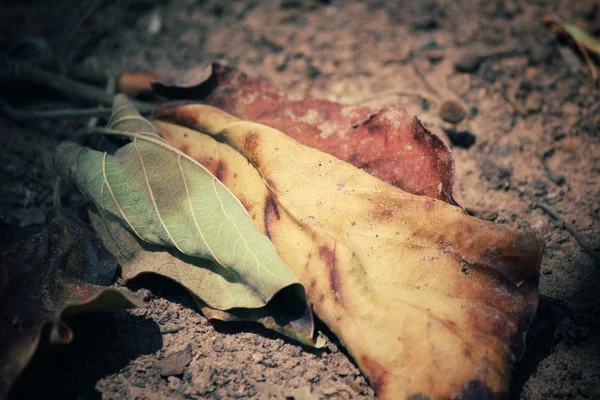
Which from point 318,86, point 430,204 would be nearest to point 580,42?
point 318,86

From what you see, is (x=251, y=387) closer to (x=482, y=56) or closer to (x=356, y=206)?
(x=356, y=206)

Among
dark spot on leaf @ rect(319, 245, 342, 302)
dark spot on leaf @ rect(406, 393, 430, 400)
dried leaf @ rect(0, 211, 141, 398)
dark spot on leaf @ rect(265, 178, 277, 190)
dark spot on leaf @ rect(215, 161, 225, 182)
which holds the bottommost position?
dark spot on leaf @ rect(406, 393, 430, 400)

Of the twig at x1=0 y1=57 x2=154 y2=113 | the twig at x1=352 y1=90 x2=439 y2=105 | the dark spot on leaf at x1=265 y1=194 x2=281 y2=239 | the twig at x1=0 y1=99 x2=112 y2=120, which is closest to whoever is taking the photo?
the dark spot on leaf at x1=265 y1=194 x2=281 y2=239

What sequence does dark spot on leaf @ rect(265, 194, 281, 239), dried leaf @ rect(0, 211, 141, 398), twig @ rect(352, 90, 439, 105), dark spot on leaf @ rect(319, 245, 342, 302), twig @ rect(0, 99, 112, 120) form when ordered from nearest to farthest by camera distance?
dried leaf @ rect(0, 211, 141, 398)
dark spot on leaf @ rect(319, 245, 342, 302)
dark spot on leaf @ rect(265, 194, 281, 239)
twig @ rect(0, 99, 112, 120)
twig @ rect(352, 90, 439, 105)

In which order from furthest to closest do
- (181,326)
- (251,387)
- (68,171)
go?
(68,171) < (181,326) < (251,387)

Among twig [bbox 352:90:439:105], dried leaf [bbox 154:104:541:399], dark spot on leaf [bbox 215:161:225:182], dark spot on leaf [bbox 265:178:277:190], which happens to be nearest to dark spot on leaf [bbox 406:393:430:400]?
dried leaf [bbox 154:104:541:399]

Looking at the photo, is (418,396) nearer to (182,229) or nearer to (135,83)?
(182,229)

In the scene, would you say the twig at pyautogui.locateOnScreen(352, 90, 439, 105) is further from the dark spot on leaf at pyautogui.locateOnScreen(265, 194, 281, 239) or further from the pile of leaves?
the dark spot on leaf at pyautogui.locateOnScreen(265, 194, 281, 239)
